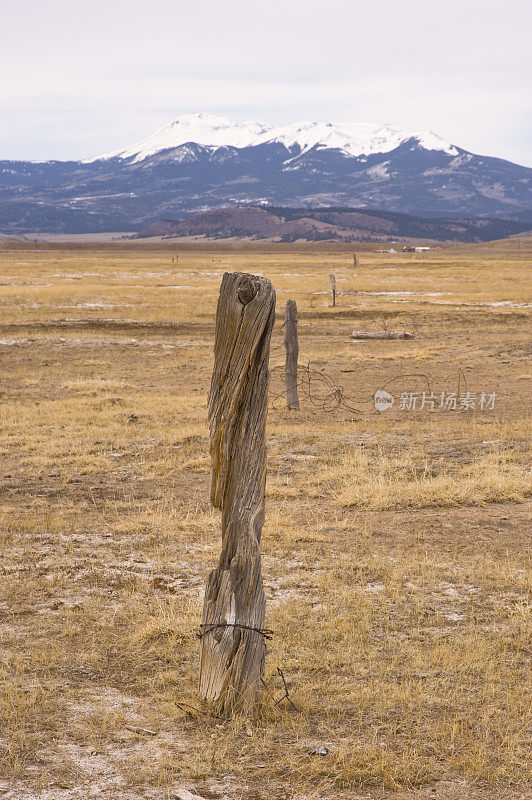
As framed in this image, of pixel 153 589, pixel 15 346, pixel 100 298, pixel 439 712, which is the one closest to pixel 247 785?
pixel 439 712

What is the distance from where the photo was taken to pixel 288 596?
695 cm

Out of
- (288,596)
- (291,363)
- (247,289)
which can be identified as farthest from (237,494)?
(291,363)

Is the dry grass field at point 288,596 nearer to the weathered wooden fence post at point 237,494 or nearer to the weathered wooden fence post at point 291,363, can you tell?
the weathered wooden fence post at point 237,494

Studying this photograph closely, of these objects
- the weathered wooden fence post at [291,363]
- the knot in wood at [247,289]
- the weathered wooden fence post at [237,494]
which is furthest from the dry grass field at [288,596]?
the knot in wood at [247,289]

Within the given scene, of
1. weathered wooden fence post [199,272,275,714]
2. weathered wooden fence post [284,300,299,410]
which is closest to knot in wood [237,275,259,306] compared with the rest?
weathered wooden fence post [199,272,275,714]

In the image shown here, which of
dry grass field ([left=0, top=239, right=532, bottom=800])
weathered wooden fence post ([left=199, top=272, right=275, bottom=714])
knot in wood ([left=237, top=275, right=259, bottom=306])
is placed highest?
knot in wood ([left=237, top=275, right=259, bottom=306])

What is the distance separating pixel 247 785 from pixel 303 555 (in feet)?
12.6

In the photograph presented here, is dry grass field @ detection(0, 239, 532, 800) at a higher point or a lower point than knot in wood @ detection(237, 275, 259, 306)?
lower

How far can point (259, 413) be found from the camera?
4.90 metres

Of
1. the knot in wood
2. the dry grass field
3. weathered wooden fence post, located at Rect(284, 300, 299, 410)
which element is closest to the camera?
the dry grass field

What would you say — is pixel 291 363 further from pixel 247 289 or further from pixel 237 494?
pixel 247 289

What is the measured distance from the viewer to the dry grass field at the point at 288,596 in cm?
437

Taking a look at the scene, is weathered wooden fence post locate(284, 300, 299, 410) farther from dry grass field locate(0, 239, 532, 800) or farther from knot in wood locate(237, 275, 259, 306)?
knot in wood locate(237, 275, 259, 306)

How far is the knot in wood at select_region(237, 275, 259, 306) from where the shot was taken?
15.2ft
